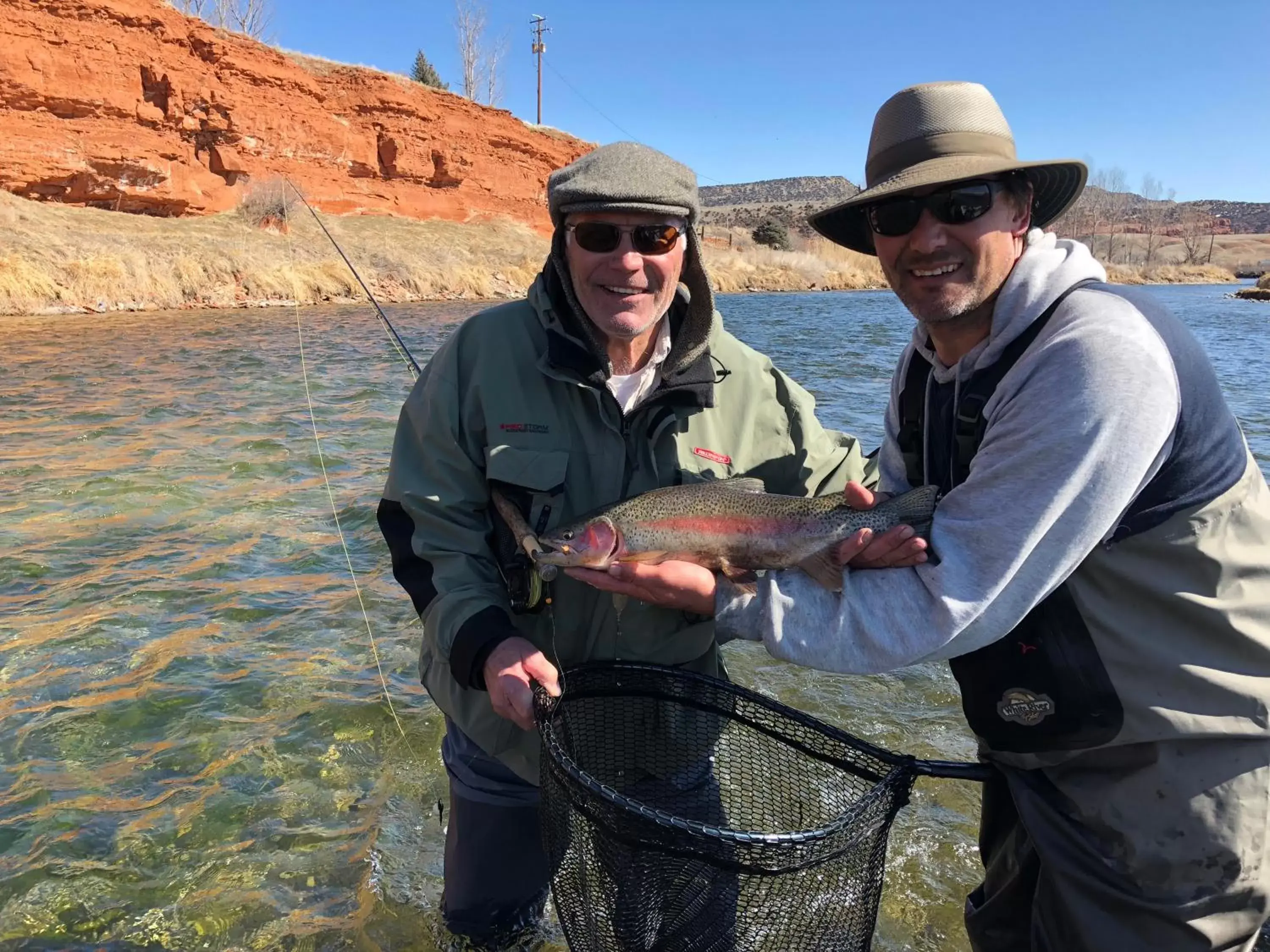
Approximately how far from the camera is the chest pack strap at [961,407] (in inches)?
89.0

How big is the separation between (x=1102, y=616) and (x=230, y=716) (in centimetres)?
454

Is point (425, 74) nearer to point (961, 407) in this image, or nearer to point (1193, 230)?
point (961, 407)

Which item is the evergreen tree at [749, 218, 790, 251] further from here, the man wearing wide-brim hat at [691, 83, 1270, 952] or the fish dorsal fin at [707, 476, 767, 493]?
the man wearing wide-brim hat at [691, 83, 1270, 952]

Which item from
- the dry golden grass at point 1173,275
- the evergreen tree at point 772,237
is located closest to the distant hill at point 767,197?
the evergreen tree at point 772,237

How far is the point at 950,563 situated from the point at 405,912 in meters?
2.69

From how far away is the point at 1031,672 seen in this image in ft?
7.22

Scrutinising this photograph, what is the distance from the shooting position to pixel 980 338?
2.55m

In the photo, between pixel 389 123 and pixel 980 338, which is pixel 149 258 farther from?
pixel 980 338

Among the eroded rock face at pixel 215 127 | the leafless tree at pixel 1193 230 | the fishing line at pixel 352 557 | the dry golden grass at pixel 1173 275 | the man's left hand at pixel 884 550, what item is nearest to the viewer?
the man's left hand at pixel 884 550

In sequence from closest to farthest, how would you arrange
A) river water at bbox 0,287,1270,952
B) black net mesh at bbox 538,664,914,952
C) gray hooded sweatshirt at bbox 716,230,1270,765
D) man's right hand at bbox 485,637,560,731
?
gray hooded sweatshirt at bbox 716,230,1270,765, black net mesh at bbox 538,664,914,952, man's right hand at bbox 485,637,560,731, river water at bbox 0,287,1270,952

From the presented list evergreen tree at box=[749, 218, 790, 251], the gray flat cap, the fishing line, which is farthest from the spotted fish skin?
evergreen tree at box=[749, 218, 790, 251]

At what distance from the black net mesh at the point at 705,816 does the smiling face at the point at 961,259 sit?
51.9 inches

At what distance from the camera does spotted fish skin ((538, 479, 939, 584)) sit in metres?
2.73

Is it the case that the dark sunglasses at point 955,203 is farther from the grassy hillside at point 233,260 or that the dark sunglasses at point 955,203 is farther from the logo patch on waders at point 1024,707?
the grassy hillside at point 233,260
